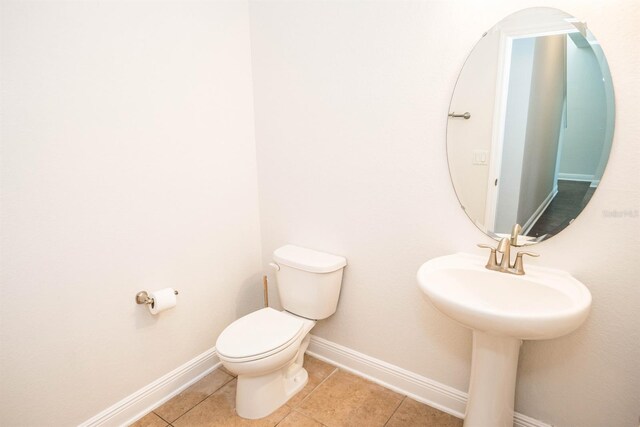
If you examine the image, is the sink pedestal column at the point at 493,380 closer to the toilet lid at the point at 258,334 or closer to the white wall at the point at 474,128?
the white wall at the point at 474,128

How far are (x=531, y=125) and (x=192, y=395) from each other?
201 cm

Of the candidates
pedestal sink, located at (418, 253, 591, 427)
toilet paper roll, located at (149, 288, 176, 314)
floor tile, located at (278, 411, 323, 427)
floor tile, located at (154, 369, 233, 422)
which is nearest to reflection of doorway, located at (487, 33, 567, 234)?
pedestal sink, located at (418, 253, 591, 427)

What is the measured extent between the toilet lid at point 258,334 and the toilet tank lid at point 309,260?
0.89 ft

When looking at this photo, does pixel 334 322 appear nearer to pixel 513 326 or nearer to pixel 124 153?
pixel 513 326

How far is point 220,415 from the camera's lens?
1634mm

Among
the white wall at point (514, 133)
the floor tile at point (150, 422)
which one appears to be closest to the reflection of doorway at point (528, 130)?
the white wall at point (514, 133)

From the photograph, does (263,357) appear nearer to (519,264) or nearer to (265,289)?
(265,289)

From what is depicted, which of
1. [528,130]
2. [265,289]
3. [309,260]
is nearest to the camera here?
[528,130]

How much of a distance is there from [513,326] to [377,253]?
0.79 m

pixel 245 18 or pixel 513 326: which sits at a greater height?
pixel 245 18

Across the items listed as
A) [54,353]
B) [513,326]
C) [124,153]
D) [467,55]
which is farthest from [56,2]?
[513,326]

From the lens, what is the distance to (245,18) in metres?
1.92

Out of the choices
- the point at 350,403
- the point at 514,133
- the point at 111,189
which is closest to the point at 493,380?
the point at 350,403

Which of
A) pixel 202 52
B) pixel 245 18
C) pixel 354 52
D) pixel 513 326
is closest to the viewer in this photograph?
pixel 513 326
